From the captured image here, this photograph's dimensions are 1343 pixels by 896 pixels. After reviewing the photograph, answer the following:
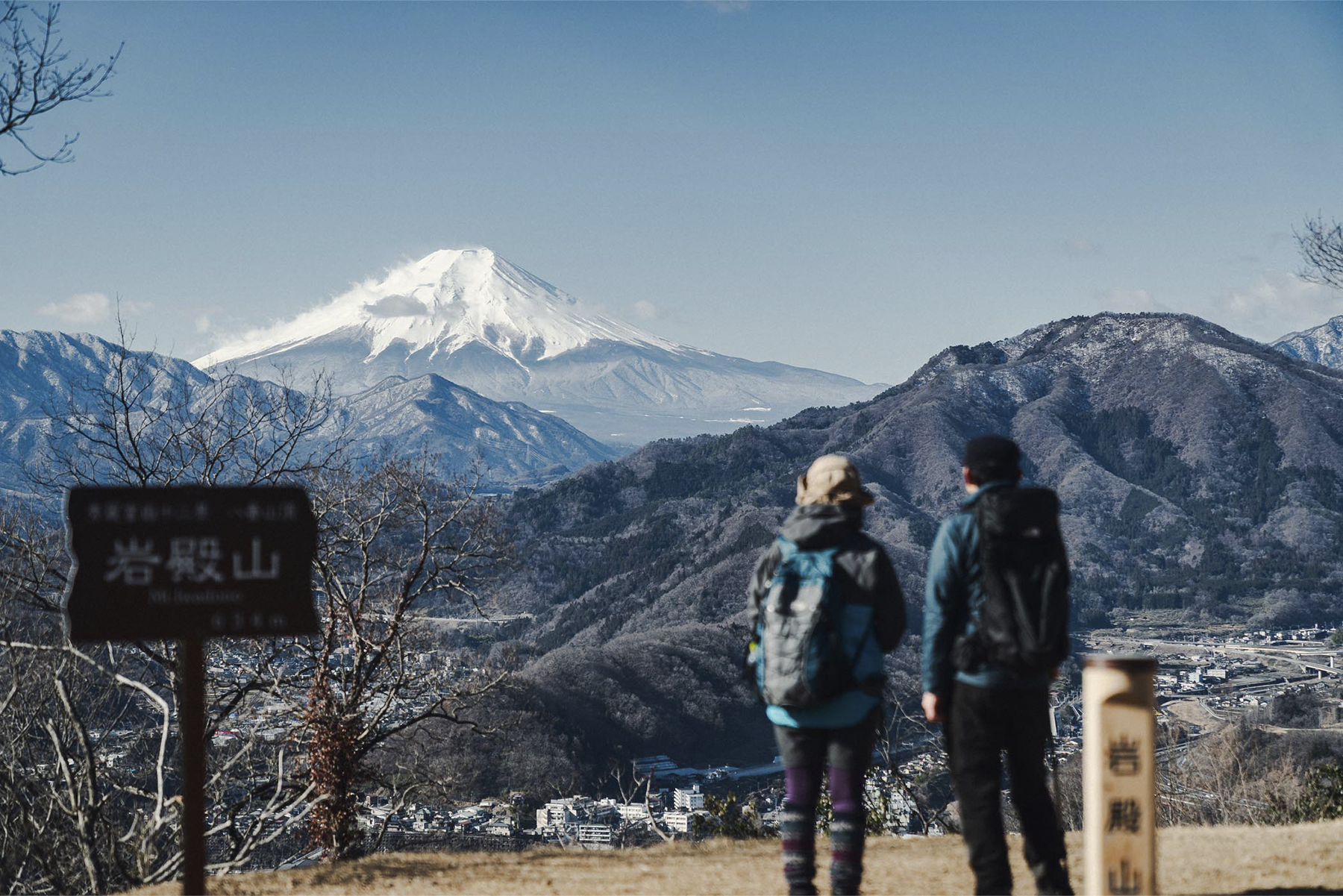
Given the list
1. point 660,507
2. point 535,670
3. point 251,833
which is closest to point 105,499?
point 251,833

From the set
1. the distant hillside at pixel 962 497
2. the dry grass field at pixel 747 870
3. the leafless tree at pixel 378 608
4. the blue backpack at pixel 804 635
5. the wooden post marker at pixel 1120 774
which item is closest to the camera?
the wooden post marker at pixel 1120 774

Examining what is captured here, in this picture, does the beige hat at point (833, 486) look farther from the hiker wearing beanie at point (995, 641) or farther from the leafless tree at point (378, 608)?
the leafless tree at point (378, 608)

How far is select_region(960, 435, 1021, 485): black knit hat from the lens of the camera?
4.04m

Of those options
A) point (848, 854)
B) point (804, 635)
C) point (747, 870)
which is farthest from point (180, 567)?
point (747, 870)

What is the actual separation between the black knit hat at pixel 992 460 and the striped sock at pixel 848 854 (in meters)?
1.30

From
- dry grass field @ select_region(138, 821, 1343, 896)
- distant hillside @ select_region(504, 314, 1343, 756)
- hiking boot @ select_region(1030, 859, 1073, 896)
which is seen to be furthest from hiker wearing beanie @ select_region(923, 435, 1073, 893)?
distant hillside @ select_region(504, 314, 1343, 756)

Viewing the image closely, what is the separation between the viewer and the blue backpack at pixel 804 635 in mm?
4020

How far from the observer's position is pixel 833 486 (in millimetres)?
4133

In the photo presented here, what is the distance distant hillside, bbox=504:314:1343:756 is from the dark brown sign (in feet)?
113

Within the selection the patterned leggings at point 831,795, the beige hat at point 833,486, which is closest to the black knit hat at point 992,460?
the beige hat at point 833,486

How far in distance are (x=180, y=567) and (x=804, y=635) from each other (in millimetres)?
2319

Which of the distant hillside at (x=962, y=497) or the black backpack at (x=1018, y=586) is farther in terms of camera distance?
the distant hillside at (x=962, y=497)

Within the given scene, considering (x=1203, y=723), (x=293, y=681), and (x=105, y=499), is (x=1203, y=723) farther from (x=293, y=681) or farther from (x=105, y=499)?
(x=105, y=499)

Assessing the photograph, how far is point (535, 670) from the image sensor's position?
43094 millimetres
